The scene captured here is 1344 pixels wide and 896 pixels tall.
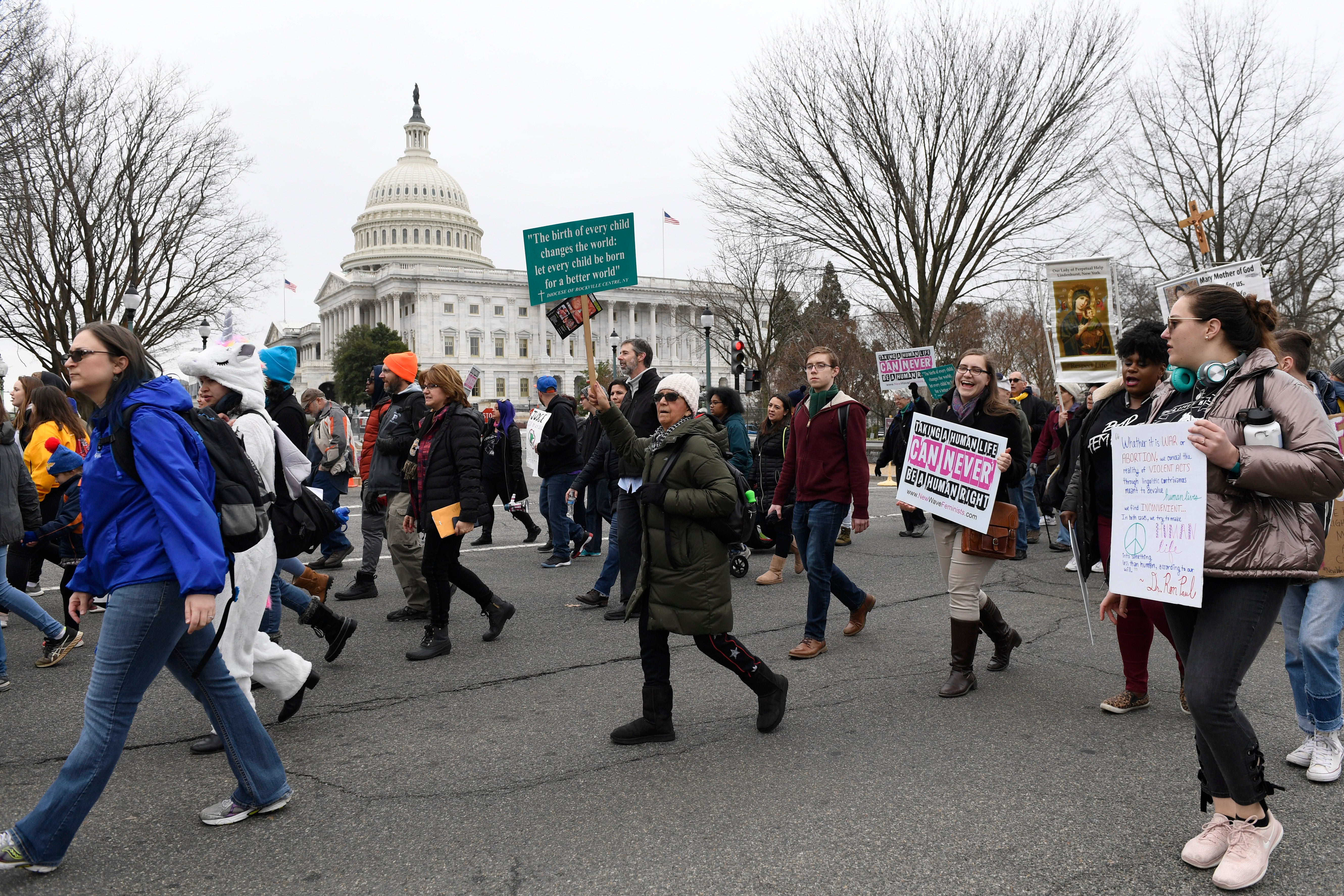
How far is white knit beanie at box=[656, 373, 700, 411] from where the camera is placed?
4574 mm

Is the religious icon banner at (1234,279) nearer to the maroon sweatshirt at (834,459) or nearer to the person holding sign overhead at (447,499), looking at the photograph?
the maroon sweatshirt at (834,459)

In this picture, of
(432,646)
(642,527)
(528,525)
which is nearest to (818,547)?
(642,527)

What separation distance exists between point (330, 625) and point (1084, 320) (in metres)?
6.87

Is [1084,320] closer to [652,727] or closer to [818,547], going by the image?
[818,547]

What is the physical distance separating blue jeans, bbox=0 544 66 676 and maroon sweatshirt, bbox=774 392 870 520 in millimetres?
4493

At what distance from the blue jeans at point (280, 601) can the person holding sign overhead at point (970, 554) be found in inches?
139

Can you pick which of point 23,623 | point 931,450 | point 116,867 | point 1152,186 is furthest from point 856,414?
point 1152,186

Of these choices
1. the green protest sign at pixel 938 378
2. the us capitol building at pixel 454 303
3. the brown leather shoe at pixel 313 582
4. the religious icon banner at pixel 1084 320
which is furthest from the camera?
the us capitol building at pixel 454 303

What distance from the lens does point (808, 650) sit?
5.85m

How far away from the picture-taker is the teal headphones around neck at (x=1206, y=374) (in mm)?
2863

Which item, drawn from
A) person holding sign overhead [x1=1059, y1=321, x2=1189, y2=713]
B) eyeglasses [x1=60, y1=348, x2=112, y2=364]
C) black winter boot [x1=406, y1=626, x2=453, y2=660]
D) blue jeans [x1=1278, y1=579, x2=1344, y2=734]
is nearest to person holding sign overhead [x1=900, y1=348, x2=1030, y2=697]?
person holding sign overhead [x1=1059, y1=321, x2=1189, y2=713]

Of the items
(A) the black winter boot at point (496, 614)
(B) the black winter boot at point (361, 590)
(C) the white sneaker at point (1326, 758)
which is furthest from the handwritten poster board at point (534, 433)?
(C) the white sneaker at point (1326, 758)

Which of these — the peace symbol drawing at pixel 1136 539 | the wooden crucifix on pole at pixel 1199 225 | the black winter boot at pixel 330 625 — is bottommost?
the black winter boot at pixel 330 625

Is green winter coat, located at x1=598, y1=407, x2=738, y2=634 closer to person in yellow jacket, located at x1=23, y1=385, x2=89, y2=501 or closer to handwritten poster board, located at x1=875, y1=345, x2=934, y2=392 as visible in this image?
person in yellow jacket, located at x1=23, y1=385, x2=89, y2=501
